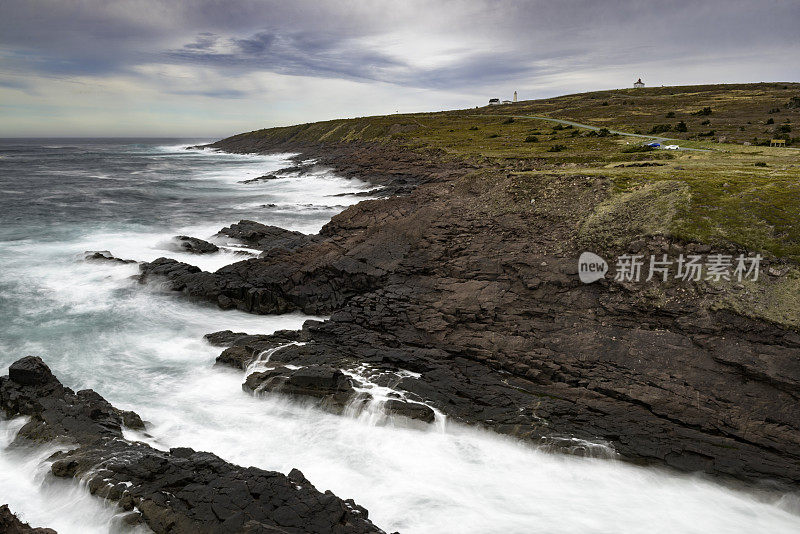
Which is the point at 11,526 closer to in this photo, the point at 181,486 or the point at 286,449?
the point at 181,486

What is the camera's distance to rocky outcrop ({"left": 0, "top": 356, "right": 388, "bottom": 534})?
948 centimetres

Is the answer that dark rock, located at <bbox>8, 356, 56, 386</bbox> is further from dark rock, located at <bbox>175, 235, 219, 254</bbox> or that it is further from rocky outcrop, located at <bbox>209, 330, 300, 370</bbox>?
dark rock, located at <bbox>175, 235, 219, 254</bbox>

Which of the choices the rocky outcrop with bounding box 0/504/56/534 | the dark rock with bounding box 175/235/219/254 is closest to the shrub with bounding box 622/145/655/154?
the dark rock with bounding box 175/235/219/254

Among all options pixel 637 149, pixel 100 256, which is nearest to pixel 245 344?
pixel 100 256

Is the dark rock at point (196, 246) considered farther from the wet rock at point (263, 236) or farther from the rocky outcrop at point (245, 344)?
the rocky outcrop at point (245, 344)

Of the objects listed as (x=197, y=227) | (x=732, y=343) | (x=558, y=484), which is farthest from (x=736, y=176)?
(x=197, y=227)

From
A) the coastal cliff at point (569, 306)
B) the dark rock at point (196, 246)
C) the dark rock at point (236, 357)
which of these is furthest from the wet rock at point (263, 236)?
the dark rock at point (236, 357)

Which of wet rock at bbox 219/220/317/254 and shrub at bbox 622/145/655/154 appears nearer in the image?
wet rock at bbox 219/220/317/254

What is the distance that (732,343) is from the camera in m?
14.5

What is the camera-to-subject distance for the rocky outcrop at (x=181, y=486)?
9.48m

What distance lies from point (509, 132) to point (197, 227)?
179 feet

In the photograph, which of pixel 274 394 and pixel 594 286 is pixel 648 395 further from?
pixel 274 394

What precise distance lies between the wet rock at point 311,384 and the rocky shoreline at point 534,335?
111cm

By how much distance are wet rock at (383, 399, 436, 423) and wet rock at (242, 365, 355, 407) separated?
1401 millimetres
